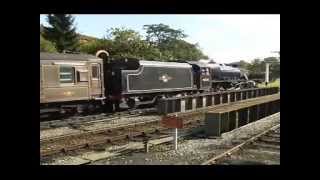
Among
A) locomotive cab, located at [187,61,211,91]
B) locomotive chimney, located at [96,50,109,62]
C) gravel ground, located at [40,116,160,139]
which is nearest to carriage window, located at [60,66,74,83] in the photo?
locomotive chimney, located at [96,50,109,62]

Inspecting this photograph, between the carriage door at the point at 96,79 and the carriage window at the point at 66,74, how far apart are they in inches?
43.3

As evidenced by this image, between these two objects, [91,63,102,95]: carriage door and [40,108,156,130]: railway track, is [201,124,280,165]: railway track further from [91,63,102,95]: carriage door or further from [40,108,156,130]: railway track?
[91,63,102,95]: carriage door

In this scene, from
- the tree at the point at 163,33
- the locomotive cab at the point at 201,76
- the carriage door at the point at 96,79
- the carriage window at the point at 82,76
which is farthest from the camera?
the locomotive cab at the point at 201,76

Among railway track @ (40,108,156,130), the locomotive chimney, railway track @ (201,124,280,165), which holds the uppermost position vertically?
the locomotive chimney

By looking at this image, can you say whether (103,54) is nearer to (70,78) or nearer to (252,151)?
(70,78)

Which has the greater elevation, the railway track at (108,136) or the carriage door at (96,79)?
the carriage door at (96,79)

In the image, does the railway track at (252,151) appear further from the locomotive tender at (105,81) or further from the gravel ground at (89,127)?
the locomotive tender at (105,81)

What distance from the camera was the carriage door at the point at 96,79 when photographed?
14.9 meters

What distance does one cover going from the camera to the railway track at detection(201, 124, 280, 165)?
27.9 ft

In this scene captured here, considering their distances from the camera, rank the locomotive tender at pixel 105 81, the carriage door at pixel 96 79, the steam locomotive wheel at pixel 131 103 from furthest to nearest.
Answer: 1. the steam locomotive wheel at pixel 131 103
2. the carriage door at pixel 96 79
3. the locomotive tender at pixel 105 81

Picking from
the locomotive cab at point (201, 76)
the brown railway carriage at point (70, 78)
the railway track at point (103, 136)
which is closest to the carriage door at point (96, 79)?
the brown railway carriage at point (70, 78)

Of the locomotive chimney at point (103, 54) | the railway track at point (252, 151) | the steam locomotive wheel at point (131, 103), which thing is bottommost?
the railway track at point (252, 151)
